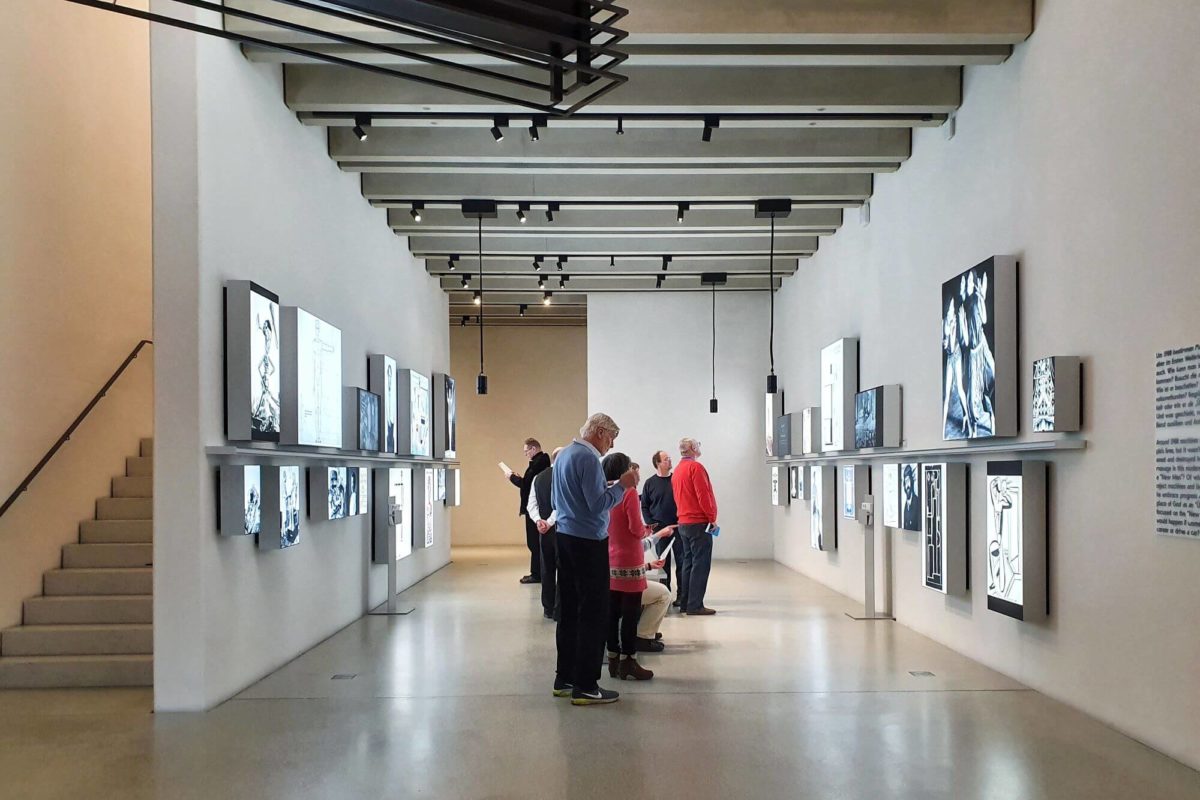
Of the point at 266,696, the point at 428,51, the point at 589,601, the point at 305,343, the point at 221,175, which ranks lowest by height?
the point at 266,696

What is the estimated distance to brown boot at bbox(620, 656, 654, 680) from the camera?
718cm

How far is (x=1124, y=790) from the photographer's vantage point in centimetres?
466

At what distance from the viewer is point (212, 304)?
6.44m

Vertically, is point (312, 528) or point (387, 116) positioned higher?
point (387, 116)

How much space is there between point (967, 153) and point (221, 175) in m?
5.35

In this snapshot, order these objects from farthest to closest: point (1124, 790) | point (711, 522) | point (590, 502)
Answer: point (711, 522)
point (590, 502)
point (1124, 790)

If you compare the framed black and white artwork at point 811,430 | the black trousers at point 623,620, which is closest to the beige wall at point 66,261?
the black trousers at point 623,620

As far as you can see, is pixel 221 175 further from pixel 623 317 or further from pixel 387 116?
pixel 623 317

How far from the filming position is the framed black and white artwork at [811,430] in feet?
42.5

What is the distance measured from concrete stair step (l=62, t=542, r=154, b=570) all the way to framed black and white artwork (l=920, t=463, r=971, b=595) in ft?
19.8

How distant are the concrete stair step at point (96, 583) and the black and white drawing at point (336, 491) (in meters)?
1.49

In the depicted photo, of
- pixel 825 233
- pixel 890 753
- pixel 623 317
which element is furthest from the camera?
pixel 623 317

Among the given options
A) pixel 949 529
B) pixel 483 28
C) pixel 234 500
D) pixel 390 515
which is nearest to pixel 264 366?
pixel 234 500

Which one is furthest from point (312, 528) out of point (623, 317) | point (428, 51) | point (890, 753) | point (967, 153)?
point (623, 317)
